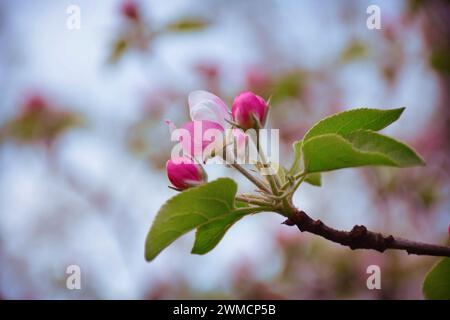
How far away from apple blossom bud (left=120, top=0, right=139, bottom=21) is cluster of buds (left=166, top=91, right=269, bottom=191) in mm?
1417

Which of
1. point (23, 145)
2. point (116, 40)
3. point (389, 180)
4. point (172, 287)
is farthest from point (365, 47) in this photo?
point (23, 145)

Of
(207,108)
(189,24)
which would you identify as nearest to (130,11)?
(189,24)

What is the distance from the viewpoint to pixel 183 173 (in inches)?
26.0

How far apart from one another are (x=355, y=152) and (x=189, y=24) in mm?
1362

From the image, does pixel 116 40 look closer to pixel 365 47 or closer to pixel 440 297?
pixel 365 47

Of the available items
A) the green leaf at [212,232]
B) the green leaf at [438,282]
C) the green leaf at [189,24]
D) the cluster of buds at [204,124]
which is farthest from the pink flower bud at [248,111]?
Answer: the green leaf at [189,24]

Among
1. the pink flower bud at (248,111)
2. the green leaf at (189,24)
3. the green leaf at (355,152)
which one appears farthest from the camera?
the green leaf at (189,24)

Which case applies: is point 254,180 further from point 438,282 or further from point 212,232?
point 438,282

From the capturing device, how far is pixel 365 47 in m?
1.96

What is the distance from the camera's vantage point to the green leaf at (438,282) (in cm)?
68

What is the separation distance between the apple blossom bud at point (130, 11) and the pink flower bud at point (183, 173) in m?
1.44

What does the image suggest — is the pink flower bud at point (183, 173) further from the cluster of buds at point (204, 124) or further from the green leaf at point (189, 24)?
the green leaf at point (189, 24)

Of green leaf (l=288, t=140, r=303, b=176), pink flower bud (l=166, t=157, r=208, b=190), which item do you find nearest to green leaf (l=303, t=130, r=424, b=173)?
green leaf (l=288, t=140, r=303, b=176)

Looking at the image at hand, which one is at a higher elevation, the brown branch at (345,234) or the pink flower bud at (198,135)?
the pink flower bud at (198,135)
